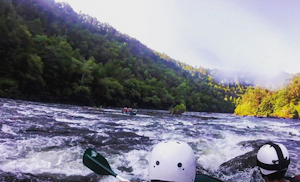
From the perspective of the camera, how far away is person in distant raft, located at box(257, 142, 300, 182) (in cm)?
258

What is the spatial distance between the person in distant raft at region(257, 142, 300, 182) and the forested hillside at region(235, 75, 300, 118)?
75.4 m

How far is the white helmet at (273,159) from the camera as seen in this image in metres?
2.58

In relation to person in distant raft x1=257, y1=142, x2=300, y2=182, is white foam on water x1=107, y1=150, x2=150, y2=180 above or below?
below

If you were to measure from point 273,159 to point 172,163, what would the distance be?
1.14m

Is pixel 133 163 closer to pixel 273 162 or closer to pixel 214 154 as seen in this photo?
pixel 214 154

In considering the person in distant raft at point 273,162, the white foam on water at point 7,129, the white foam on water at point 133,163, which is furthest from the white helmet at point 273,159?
the white foam on water at point 7,129

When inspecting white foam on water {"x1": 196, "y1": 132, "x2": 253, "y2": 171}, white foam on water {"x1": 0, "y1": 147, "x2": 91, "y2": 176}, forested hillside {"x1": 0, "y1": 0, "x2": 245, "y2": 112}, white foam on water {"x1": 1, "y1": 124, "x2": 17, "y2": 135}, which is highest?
forested hillside {"x1": 0, "y1": 0, "x2": 245, "y2": 112}

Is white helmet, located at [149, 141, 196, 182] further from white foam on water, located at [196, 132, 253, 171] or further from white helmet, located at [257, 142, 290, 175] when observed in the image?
white foam on water, located at [196, 132, 253, 171]

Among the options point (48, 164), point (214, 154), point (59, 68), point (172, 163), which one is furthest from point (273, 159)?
point (59, 68)

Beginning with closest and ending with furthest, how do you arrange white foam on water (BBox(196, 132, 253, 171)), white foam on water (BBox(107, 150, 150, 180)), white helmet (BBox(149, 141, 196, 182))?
white helmet (BBox(149, 141, 196, 182)) < white foam on water (BBox(107, 150, 150, 180)) < white foam on water (BBox(196, 132, 253, 171))

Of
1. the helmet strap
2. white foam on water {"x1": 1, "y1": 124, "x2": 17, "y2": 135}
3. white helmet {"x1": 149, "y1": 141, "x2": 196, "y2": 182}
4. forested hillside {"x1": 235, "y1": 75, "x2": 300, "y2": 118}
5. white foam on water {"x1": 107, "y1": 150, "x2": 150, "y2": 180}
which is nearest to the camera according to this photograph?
white helmet {"x1": 149, "y1": 141, "x2": 196, "y2": 182}

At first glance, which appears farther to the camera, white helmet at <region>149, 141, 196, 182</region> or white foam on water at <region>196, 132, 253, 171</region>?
white foam on water at <region>196, 132, 253, 171</region>

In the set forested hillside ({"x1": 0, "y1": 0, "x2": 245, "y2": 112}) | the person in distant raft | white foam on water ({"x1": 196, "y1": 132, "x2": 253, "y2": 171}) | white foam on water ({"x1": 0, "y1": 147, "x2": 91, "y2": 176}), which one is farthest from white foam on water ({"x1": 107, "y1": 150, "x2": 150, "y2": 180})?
forested hillside ({"x1": 0, "y1": 0, "x2": 245, "y2": 112})

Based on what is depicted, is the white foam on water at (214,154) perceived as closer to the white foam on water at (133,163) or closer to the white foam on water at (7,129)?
the white foam on water at (133,163)
